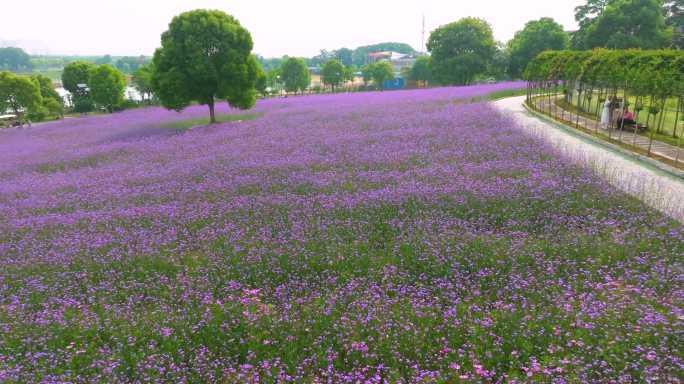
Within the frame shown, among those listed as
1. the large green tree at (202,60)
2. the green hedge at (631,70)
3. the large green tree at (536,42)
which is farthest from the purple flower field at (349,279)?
the large green tree at (536,42)

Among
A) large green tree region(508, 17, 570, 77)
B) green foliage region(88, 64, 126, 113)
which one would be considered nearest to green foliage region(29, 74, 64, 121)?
green foliage region(88, 64, 126, 113)

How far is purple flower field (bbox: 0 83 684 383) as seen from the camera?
4254 millimetres

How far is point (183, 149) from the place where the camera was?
A: 1830 centimetres

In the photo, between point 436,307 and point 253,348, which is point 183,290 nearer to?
point 253,348

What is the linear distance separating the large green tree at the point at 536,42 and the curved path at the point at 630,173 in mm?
45018

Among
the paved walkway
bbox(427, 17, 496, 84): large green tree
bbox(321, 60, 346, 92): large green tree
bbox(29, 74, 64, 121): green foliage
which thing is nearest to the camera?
the paved walkway

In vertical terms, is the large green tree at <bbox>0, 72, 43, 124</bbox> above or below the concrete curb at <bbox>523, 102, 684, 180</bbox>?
above

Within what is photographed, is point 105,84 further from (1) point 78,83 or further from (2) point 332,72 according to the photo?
(2) point 332,72

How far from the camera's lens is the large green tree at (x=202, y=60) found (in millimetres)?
24484

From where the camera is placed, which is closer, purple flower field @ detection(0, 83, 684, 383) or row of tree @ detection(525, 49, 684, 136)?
purple flower field @ detection(0, 83, 684, 383)

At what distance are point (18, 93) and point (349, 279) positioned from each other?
4754 centimetres

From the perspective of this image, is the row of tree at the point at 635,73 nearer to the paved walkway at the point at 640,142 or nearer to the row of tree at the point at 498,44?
the paved walkway at the point at 640,142

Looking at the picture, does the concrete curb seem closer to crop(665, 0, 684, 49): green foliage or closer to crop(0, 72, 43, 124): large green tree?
crop(0, 72, 43, 124): large green tree

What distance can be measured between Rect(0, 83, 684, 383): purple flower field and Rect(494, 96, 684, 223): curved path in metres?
0.68
